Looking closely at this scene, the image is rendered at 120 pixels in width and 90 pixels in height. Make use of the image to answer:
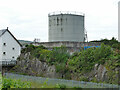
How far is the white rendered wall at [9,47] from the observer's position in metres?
39.9

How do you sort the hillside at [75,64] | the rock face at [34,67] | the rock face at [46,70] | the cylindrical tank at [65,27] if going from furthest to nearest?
the cylindrical tank at [65,27] < the rock face at [34,67] < the hillside at [75,64] < the rock face at [46,70]

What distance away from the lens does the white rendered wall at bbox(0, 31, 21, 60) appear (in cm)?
3992

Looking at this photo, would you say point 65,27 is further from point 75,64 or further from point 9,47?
point 75,64

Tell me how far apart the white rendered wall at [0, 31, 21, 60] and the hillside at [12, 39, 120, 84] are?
3.25m

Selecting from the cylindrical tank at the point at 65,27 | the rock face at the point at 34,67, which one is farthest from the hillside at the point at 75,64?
the cylindrical tank at the point at 65,27

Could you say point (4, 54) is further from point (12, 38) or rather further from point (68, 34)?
point (68, 34)

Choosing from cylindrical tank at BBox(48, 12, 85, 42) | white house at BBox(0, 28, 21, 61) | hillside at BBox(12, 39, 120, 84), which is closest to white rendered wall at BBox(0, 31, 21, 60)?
white house at BBox(0, 28, 21, 61)

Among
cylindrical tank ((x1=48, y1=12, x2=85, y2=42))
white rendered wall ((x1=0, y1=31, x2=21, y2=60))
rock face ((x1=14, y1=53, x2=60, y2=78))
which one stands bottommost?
rock face ((x1=14, y1=53, x2=60, y2=78))

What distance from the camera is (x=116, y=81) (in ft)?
69.8

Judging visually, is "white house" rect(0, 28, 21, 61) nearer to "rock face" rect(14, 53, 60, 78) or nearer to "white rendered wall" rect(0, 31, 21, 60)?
"white rendered wall" rect(0, 31, 21, 60)

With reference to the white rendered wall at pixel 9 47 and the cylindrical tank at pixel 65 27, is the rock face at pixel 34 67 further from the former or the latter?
the cylindrical tank at pixel 65 27

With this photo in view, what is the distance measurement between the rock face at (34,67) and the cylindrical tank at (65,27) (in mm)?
9268

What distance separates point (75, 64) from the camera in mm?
27938

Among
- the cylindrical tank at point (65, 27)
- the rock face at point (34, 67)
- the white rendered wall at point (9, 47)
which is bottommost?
the rock face at point (34, 67)
